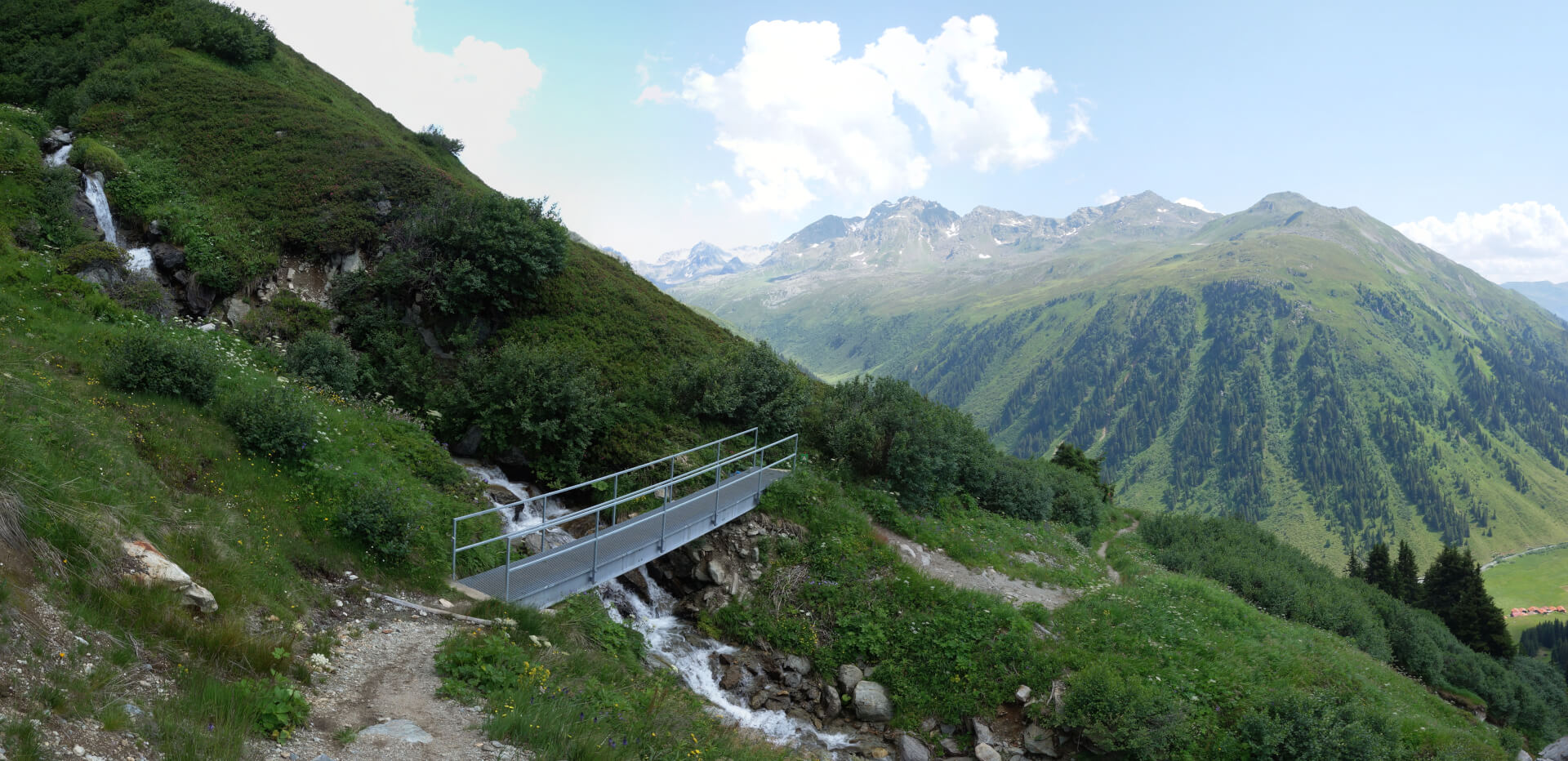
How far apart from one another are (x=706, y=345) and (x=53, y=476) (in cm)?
2201

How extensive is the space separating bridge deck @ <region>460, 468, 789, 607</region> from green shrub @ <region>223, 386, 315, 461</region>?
15.2 ft

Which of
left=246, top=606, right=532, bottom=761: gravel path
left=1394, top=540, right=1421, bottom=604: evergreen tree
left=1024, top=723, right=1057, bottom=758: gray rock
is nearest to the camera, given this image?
left=246, top=606, right=532, bottom=761: gravel path

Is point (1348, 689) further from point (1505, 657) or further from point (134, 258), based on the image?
point (1505, 657)

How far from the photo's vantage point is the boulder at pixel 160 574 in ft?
27.2

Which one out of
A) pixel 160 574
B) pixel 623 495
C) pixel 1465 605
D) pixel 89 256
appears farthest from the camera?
pixel 1465 605

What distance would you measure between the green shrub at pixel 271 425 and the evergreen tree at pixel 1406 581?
83.5 meters

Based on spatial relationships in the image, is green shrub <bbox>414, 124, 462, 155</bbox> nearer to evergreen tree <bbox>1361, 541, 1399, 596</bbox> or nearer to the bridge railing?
the bridge railing

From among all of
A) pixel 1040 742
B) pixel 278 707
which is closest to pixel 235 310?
pixel 278 707

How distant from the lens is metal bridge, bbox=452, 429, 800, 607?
14.4 m

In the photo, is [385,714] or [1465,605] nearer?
[385,714]

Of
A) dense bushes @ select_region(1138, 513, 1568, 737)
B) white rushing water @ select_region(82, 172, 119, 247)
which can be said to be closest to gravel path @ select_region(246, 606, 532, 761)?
white rushing water @ select_region(82, 172, 119, 247)

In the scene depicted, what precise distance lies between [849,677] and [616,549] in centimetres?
629

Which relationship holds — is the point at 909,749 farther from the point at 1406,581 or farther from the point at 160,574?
the point at 1406,581

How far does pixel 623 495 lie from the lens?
757 inches
